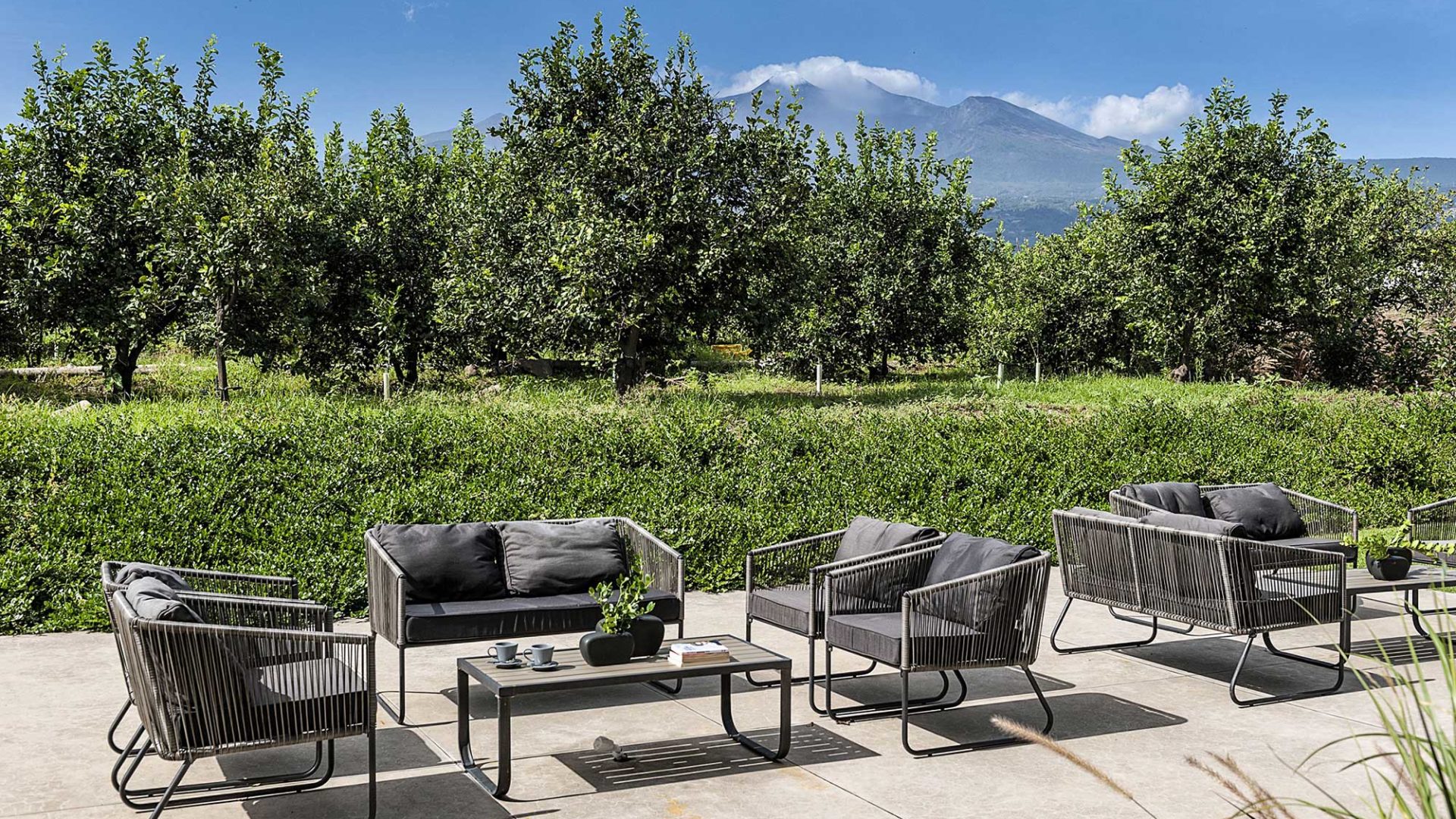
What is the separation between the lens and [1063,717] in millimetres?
5824

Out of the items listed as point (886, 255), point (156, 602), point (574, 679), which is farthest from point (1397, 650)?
point (886, 255)

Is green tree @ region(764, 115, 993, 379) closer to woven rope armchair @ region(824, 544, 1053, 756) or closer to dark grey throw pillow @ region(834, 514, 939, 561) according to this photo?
dark grey throw pillow @ region(834, 514, 939, 561)

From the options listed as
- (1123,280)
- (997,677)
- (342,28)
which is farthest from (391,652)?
(342,28)

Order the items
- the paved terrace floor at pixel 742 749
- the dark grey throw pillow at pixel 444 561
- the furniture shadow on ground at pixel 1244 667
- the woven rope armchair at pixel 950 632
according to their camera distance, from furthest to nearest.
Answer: the furniture shadow on ground at pixel 1244 667 → the dark grey throw pillow at pixel 444 561 → the woven rope armchair at pixel 950 632 → the paved terrace floor at pixel 742 749

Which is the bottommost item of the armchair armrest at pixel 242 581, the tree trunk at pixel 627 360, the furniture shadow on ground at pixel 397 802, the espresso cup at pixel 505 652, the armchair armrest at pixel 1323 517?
the furniture shadow on ground at pixel 397 802

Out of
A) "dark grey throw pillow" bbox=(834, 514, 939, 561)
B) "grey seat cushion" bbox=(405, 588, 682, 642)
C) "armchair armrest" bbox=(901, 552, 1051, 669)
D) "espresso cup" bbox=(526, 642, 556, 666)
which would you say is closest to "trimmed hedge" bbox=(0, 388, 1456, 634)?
"grey seat cushion" bbox=(405, 588, 682, 642)

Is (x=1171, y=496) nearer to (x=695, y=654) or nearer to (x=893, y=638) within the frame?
(x=893, y=638)

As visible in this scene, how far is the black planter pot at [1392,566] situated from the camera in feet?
23.3

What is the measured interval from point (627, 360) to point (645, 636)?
456 inches

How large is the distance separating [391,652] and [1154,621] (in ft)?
15.6

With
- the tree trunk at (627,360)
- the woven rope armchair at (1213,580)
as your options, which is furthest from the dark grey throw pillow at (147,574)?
the tree trunk at (627,360)

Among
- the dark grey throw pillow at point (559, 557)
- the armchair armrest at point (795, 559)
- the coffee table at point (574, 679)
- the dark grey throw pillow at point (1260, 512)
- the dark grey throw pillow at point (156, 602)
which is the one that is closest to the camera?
the dark grey throw pillow at point (156, 602)

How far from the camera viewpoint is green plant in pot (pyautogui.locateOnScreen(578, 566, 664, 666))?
505 centimetres

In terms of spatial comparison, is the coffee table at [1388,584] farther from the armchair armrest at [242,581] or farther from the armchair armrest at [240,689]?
the armchair armrest at [242,581]
